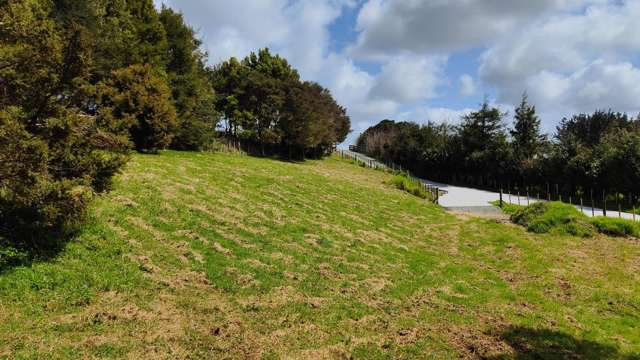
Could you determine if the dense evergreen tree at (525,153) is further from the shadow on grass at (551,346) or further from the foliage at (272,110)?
the shadow on grass at (551,346)

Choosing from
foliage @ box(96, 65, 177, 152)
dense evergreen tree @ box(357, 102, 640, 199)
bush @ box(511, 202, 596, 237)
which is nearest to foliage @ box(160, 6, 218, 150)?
foliage @ box(96, 65, 177, 152)

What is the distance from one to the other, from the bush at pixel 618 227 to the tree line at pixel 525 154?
13.7 metres

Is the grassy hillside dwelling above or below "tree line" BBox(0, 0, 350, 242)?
below

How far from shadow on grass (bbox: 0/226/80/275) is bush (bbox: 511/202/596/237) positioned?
944 inches

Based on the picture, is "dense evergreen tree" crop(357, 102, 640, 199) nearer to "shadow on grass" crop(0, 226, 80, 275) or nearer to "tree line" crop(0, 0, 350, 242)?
"tree line" crop(0, 0, 350, 242)

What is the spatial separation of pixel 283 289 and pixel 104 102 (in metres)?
17.8

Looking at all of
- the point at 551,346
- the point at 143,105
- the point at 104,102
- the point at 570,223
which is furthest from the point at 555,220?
the point at 104,102

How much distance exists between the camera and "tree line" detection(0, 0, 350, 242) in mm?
8867

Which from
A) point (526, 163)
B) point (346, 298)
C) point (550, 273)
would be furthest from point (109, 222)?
point (526, 163)

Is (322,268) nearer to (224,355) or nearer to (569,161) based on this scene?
(224,355)

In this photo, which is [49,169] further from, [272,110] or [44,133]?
[272,110]

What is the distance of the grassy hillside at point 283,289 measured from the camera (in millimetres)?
8148

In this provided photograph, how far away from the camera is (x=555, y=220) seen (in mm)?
24500

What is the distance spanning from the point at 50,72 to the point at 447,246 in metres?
17.4
